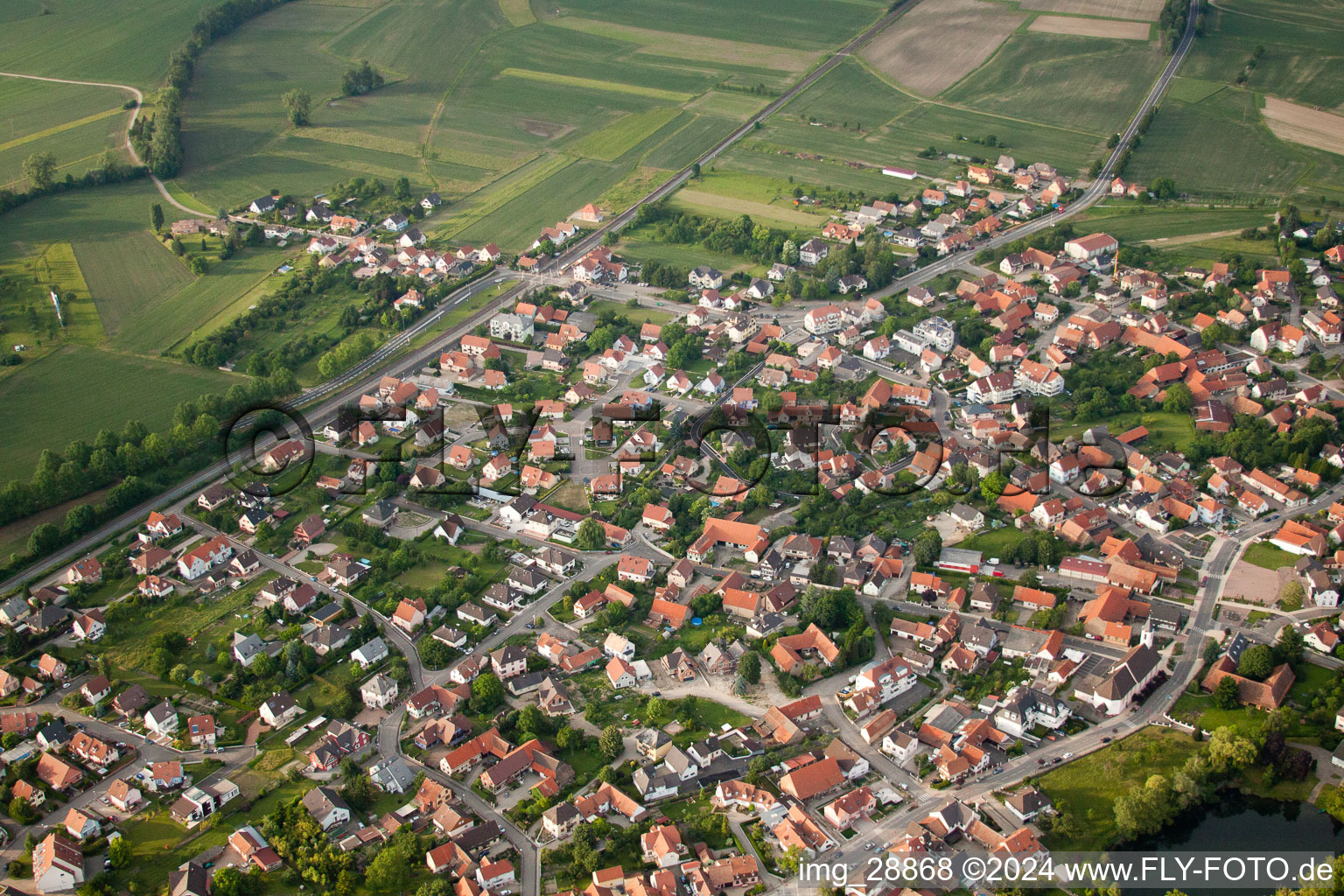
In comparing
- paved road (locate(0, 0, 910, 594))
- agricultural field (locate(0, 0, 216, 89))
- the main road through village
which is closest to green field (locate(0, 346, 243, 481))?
paved road (locate(0, 0, 910, 594))

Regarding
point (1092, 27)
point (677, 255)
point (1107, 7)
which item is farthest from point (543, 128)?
point (1107, 7)

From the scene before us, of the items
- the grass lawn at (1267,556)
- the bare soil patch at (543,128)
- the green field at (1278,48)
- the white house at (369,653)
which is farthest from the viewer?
the bare soil patch at (543,128)

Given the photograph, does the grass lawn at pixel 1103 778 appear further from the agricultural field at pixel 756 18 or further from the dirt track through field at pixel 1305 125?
the agricultural field at pixel 756 18

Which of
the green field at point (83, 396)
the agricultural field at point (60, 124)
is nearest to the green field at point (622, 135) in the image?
the agricultural field at point (60, 124)

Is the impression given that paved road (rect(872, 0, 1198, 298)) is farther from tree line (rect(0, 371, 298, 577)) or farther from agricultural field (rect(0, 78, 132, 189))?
agricultural field (rect(0, 78, 132, 189))

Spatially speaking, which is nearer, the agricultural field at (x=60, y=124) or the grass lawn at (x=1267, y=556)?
the grass lawn at (x=1267, y=556)

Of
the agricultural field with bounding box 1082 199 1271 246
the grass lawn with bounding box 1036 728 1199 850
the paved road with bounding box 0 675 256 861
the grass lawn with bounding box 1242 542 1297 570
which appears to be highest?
the agricultural field with bounding box 1082 199 1271 246

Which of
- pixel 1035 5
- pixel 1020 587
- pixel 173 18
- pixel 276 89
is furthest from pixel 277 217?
pixel 1035 5
